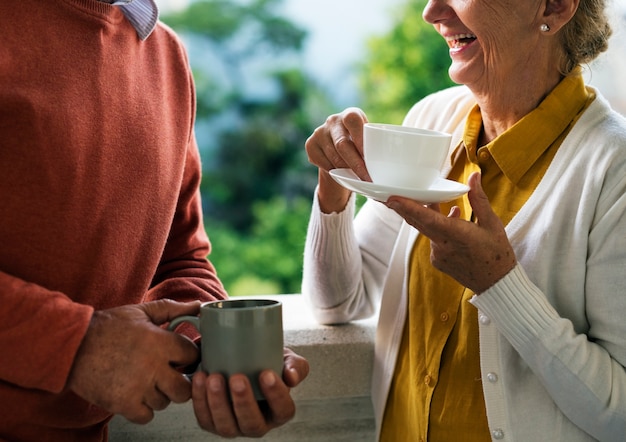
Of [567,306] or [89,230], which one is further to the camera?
[567,306]

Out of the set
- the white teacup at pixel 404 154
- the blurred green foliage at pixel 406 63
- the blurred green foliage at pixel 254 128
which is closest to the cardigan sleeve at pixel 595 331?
the white teacup at pixel 404 154

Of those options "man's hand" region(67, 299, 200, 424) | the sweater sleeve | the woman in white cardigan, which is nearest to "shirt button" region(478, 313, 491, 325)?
the woman in white cardigan

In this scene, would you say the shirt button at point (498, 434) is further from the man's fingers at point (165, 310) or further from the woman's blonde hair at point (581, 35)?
the woman's blonde hair at point (581, 35)

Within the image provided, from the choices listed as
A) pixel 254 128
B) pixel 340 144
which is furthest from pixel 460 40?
pixel 254 128

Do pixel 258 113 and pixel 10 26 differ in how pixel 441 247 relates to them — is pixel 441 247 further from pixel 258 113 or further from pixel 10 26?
pixel 258 113

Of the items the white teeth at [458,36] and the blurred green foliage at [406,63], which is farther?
the blurred green foliage at [406,63]

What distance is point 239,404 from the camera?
1040 millimetres

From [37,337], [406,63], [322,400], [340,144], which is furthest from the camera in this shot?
[406,63]

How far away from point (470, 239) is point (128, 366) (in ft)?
1.78

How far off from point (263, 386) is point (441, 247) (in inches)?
14.4

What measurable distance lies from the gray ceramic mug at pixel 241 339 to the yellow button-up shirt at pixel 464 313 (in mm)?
432

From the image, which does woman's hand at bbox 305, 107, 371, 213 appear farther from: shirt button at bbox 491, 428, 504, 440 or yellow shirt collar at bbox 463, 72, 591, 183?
shirt button at bbox 491, 428, 504, 440

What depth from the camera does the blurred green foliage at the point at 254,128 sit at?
591 cm

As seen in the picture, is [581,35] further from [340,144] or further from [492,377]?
[492,377]
